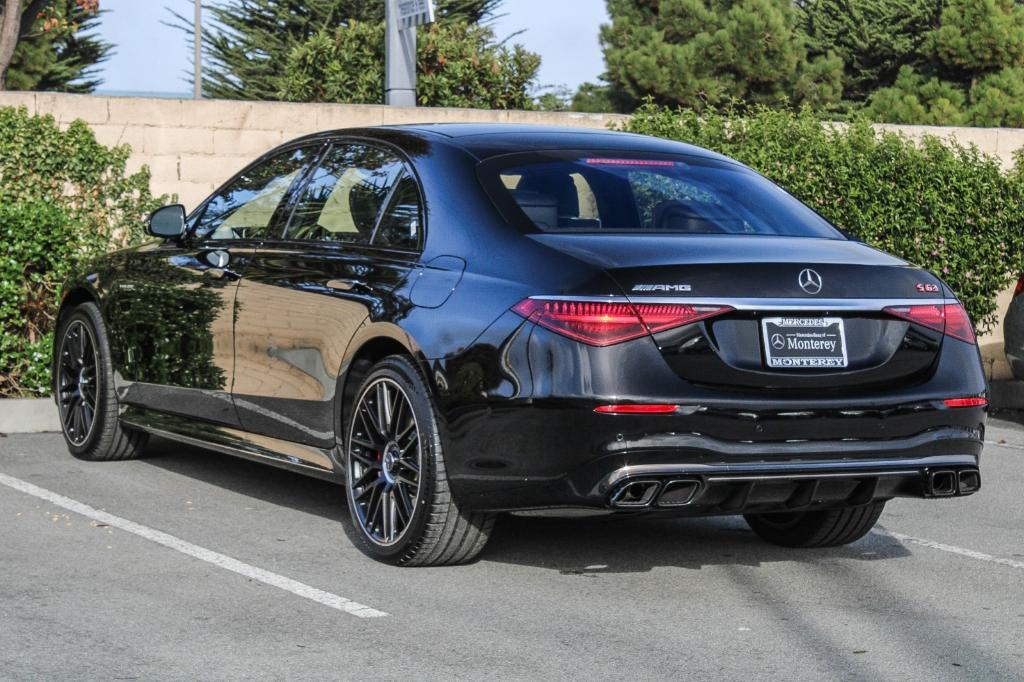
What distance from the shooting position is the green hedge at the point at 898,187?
1290cm

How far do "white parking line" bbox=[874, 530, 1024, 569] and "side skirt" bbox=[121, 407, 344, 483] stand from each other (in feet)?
8.10

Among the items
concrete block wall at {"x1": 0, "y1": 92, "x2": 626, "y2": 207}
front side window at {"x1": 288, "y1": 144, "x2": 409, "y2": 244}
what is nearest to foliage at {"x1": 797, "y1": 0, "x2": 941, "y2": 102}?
concrete block wall at {"x1": 0, "y1": 92, "x2": 626, "y2": 207}

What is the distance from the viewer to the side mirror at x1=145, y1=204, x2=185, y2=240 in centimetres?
812

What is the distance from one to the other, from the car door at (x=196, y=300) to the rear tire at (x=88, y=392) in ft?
0.55

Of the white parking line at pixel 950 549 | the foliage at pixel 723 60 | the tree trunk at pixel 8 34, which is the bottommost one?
the white parking line at pixel 950 549

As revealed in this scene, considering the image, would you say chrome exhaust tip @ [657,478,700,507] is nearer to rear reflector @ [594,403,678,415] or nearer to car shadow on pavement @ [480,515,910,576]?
rear reflector @ [594,403,678,415]

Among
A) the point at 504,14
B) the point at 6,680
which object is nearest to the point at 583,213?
the point at 6,680

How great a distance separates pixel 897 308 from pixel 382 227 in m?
2.04

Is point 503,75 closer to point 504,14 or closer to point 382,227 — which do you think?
point 382,227

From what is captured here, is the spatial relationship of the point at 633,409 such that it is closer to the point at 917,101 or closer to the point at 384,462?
the point at 384,462

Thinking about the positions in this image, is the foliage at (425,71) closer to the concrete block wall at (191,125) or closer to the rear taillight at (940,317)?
the concrete block wall at (191,125)

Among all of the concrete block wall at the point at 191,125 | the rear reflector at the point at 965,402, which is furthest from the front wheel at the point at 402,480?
the concrete block wall at the point at 191,125

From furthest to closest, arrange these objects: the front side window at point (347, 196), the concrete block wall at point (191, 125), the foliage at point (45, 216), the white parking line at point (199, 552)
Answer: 1. the concrete block wall at point (191, 125)
2. the foliage at point (45, 216)
3. the front side window at point (347, 196)
4. the white parking line at point (199, 552)

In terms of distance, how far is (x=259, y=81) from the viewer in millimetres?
40594
